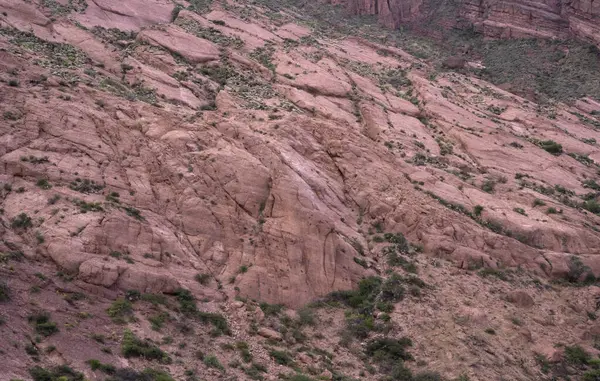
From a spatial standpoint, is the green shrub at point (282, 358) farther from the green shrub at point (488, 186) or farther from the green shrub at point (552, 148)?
the green shrub at point (552, 148)

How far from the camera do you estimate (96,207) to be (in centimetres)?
2402

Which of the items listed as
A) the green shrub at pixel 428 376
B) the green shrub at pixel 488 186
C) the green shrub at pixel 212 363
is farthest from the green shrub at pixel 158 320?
the green shrub at pixel 488 186

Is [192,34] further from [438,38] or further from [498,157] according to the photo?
[438,38]

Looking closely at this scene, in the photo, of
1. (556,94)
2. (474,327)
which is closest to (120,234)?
(474,327)

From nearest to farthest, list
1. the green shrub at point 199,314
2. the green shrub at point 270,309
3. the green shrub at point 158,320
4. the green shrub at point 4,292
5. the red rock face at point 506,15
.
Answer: the green shrub at point 4,292 → the green shrub at point 158,320 → the green shrub at point 199,314 → the green shrub at point 270,309 → the red rock face at point 506,15

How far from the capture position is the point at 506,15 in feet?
210

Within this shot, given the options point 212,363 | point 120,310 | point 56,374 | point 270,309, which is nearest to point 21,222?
point 120,310

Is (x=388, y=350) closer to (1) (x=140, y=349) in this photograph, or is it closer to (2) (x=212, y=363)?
(2) (x=212, y=363)

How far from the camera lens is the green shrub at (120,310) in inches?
817

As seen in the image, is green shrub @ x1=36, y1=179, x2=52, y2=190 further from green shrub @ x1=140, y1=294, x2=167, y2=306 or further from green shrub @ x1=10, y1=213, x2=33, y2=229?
green shrub @ x1=140, y1=294, x2=167, y2=306

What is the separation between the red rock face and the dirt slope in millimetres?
23561

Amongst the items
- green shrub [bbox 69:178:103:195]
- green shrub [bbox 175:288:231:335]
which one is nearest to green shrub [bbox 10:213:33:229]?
green shrub [bbox 69:178:103:195]

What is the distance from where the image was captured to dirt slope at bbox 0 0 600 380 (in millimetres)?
22125

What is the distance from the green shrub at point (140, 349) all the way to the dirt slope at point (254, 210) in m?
0.11
